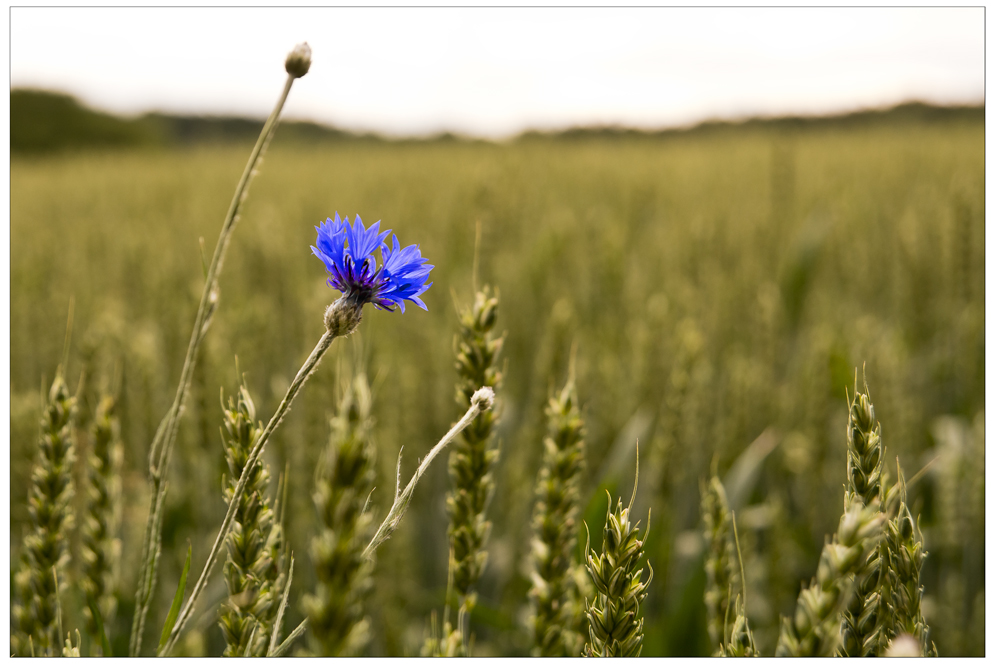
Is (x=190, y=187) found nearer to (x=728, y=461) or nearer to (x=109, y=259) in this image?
(x=109, y=259)

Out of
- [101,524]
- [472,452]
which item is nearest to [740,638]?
[472,452]

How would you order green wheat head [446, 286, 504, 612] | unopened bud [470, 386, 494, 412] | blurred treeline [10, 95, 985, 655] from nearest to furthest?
unopened bud [470, 386, 494, 412]
green wheat head [446, 286, 504, 612]
blurred treeline [10, 95, 985, 655]

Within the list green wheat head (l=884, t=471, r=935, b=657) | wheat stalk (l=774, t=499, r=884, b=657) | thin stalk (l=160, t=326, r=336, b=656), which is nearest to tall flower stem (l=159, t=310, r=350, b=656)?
thin stalk (l=160, t=326, r=336, b=656)

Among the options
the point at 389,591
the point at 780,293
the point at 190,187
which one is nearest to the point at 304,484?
the point at 389,591

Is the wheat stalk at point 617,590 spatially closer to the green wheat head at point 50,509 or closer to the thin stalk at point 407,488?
the thin stalk at point 407,488

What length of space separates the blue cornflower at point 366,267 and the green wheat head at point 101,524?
400 millimetres

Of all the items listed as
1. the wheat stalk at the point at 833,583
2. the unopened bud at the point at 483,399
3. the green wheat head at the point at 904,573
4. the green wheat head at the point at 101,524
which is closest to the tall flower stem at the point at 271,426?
the unopened bud at the point at 483,399

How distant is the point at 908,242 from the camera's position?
2.21 metres

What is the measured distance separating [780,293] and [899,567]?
2024 millimetres

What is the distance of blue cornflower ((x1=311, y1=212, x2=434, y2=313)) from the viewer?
0.53 m

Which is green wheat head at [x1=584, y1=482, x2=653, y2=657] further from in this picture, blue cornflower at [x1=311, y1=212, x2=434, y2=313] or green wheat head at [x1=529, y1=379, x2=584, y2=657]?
blue cornflower at [x1=311, y1=212, x2=434, y2=313]

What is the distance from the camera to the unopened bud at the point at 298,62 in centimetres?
51

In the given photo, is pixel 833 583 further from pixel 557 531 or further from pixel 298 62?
pixel 298 62

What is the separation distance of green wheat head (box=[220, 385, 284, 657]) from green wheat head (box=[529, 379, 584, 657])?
28 cm
